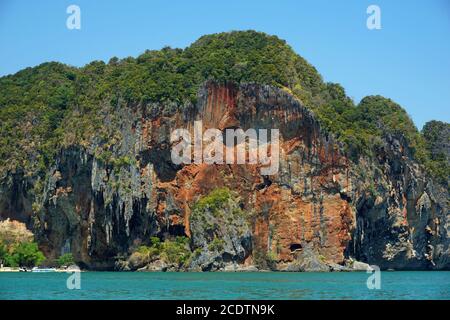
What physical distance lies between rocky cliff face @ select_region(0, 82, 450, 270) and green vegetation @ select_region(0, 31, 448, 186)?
134 cm

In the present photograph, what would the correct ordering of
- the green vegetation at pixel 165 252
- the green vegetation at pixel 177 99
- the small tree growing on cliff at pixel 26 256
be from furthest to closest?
the green vegetation at pixel 177 99
the small tree growing on cliff at pixel 26 256
the green vegetation at pixel 165 252

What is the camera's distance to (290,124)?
112 meters

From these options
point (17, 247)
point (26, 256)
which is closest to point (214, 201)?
point (26, 256)

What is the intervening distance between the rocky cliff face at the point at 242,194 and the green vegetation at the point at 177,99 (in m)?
1.34

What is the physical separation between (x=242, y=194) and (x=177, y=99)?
1436 centimetres

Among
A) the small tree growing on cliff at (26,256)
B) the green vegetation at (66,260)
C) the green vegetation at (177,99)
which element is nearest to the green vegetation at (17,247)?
the small tree growing on cliff at (26,256)

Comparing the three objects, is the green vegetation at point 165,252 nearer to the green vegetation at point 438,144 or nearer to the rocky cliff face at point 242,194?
the rocky cliff face at point 242,194

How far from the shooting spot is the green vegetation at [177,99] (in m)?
115

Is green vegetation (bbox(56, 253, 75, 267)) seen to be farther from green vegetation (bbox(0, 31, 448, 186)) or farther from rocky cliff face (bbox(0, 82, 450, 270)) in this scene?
green vegetation (bbox(0, 31, 448, 186))

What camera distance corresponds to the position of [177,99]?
375 ft

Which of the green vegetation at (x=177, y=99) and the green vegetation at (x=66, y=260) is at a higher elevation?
the green vegetation at (x=177, y=99)

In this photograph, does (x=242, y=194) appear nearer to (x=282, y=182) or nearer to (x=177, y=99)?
(x=282, y=182)

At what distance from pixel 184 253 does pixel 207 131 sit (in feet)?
51.8
